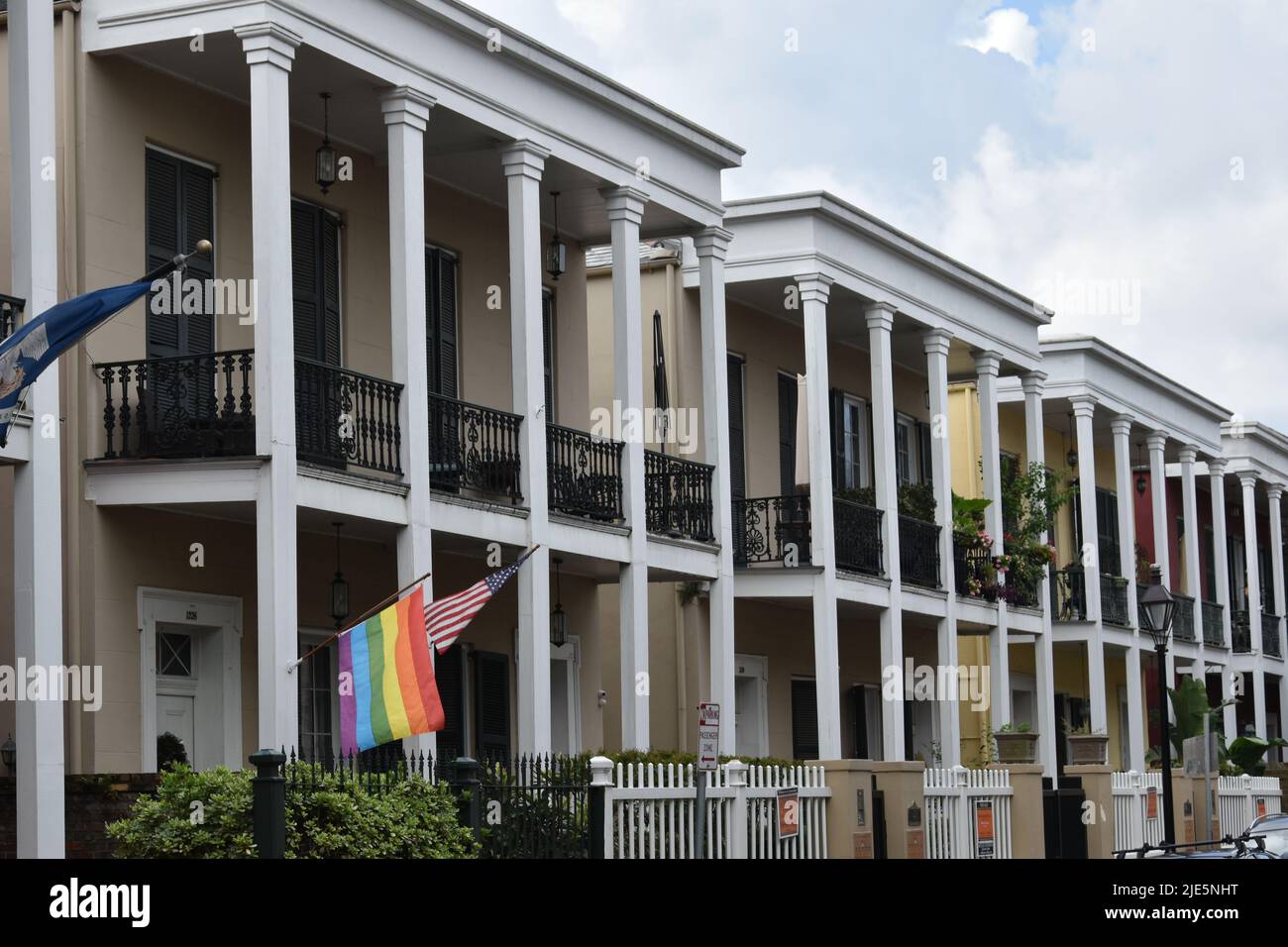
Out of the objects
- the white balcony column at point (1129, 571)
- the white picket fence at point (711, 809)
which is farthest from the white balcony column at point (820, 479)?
the white balcony column at point (1129, 571)

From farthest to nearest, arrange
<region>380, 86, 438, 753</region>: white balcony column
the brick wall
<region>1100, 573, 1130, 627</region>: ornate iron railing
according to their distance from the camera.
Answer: <region>1100, 573, 1130, 627</region>: ornate iron railing
<region>380, 86, 438, 753</region>: white balcony column
the brick wall

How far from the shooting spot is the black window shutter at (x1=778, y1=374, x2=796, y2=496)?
26.0 m

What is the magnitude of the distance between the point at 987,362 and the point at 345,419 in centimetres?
1360

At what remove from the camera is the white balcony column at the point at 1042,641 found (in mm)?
27656

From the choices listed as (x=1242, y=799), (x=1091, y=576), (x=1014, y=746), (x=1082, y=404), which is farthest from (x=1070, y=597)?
(x=1014, y=746)

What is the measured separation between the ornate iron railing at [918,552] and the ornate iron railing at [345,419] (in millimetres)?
9854

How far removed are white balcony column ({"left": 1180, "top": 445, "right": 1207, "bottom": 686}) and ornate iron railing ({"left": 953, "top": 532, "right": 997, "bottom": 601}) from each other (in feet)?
27.9

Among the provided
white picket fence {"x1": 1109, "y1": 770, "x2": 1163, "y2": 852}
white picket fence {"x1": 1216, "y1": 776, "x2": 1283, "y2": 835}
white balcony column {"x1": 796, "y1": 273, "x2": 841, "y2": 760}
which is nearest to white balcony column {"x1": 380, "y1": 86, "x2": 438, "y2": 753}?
white balcony column {"x1": 796, "y1": 273, "x2": 841, "y2": 760}

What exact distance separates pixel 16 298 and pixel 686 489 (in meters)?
8.98

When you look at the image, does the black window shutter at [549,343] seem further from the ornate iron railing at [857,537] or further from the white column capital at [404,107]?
the white column capital at [404,107]

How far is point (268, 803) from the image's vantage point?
12.1 metres

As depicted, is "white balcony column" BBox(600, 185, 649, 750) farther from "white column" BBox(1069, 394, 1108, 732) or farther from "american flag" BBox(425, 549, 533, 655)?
"white column" BBox(1069, 394, 1108, 732)

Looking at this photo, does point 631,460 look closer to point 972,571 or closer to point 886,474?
point 886,474

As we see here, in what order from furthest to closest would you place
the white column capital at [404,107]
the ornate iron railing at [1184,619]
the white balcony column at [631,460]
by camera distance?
1. the ornate iron railing at [1184,619]
2. the white balcony column at [631,460]
3. the white column capital at [404,107]
